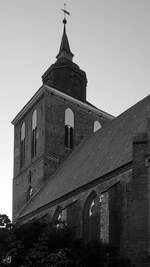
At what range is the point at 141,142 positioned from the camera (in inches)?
741

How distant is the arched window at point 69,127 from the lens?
1425 inches

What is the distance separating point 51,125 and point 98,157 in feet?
31.3

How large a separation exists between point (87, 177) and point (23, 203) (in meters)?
12.5

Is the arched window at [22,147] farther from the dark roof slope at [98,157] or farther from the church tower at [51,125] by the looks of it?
the dark roof slope at [98,157]

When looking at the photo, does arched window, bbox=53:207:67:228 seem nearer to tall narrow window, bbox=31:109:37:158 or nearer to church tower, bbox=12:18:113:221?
church tower, bbox=12:18:113:221

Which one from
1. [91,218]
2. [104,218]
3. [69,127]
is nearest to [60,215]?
[91,218]

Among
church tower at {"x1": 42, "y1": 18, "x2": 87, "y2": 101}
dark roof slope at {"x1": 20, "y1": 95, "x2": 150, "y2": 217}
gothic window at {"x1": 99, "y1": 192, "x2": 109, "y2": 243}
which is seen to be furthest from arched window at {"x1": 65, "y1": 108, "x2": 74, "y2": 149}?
gothic window at {"x1": 99, "y1": 192, "x2": 109, "y2": 243}

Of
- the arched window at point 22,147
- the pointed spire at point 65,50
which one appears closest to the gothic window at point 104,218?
the arched window at point 22,147

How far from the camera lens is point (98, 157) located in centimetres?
2645

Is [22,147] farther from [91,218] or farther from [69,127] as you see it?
[91,218]

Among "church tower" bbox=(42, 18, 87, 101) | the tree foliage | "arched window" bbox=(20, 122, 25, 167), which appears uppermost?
"church tower" bbox=(42, 18, 87, 101)

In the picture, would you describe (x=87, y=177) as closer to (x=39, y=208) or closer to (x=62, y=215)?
(x=62, y=215)

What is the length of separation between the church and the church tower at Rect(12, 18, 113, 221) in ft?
0.21

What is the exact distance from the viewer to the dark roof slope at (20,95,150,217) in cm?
2356
